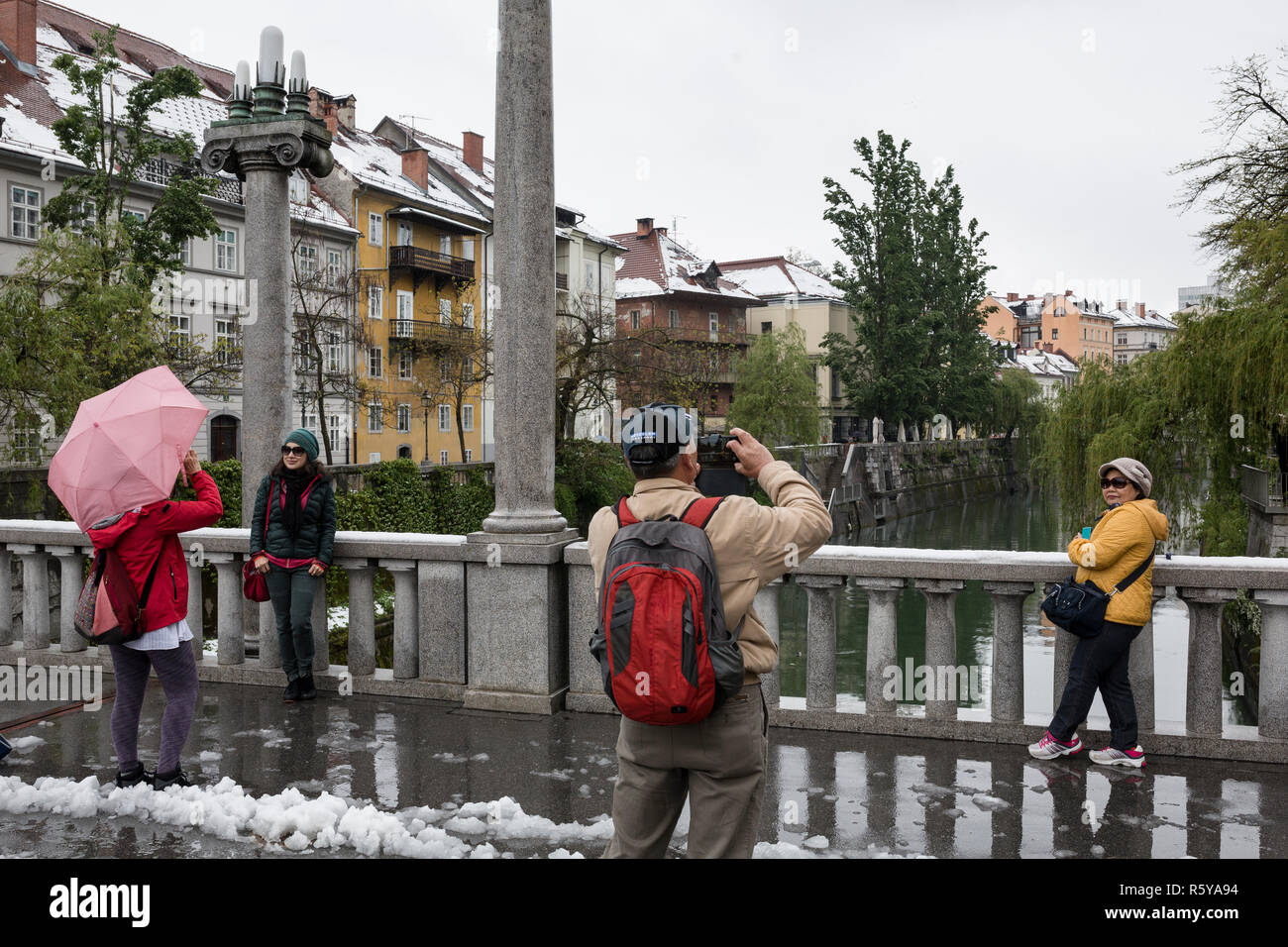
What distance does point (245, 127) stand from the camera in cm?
742

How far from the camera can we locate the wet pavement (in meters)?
4.25

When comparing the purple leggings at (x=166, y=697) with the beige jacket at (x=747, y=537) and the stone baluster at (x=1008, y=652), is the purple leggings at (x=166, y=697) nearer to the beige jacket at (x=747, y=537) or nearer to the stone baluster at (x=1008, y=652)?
the beige jacket at (x=747, y=537)

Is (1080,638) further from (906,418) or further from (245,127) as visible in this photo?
(906,418)

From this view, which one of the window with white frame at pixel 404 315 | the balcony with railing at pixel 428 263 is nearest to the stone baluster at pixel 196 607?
the window with white frame at pixel 404 315

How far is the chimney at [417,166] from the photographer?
46.5 metres

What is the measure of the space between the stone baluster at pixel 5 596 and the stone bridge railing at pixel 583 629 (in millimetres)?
16

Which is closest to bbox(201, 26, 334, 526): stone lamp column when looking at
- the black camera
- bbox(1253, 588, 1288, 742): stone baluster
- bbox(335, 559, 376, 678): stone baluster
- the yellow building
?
bbox(335, 559, 376, 678): stone baluster

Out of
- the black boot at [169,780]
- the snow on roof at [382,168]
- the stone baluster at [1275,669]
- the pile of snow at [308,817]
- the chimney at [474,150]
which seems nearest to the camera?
the pile of snow at [308,817]

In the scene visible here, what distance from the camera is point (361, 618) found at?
6.87m

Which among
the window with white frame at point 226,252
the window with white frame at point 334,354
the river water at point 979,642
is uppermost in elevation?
the window with white frame at point 226,252

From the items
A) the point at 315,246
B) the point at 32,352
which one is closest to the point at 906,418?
the point at 315,246

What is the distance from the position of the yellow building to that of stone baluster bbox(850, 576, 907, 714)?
1234 inches

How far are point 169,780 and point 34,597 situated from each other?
3238 millimetres

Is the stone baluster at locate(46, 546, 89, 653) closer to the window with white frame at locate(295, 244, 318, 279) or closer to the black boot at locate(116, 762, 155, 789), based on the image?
the black boot at locate(116, 762, 155, 789)
